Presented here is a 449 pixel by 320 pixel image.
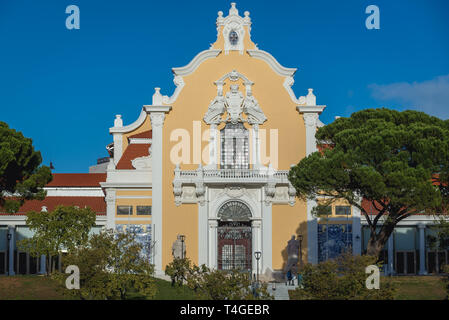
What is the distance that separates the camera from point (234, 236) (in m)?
42.0

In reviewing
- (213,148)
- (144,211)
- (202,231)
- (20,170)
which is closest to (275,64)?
(213,148)

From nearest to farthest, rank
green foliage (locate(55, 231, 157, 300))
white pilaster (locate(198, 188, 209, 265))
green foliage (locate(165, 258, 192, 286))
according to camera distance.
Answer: green foliage (locate(55, 231, 157, 300)) → green foliage (locate(165, 258, 192, 286)) → white pilaster (locate(198, 188, 209, 265))

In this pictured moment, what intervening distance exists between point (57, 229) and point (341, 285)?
21752mm

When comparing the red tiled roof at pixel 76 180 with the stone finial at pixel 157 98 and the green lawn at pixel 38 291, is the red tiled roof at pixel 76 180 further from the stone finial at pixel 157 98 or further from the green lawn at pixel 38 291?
the green lawn at pixel 38 291

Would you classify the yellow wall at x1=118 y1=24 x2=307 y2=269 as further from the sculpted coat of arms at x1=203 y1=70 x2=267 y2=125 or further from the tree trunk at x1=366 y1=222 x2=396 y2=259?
the tree trunk at x1=366 y1=222 x2=396 y2=259

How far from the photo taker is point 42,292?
32156 mm

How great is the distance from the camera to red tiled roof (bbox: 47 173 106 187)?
55219 millimetres

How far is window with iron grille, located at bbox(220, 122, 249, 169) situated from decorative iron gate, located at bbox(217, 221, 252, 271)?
3.67 m

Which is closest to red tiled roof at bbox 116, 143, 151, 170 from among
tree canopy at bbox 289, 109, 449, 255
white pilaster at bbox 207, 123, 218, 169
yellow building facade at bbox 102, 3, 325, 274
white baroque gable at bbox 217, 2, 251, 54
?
yellow building facade at bbox 102, 3, 325, 274

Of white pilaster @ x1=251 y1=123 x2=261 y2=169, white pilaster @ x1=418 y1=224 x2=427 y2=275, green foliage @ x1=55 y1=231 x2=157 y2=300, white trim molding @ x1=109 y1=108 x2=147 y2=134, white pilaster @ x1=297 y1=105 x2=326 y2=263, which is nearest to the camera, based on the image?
A: green foliage @ x1=55 y1=231 x2=157 y2=300

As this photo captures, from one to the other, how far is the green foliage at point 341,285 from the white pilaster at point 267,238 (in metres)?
14.4

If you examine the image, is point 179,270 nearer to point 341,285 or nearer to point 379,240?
point 379,240
